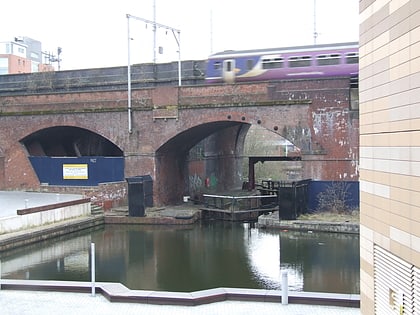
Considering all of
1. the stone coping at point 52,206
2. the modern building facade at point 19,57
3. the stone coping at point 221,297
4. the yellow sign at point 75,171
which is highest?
the modern building facade at point 19,57

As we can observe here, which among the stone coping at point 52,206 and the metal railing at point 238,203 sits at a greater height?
the stone coping at point 52,206

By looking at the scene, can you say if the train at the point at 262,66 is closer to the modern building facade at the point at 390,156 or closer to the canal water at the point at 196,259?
the canal water at the point at 196,259

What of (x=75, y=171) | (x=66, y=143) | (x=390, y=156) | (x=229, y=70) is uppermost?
(x=229, y=70)

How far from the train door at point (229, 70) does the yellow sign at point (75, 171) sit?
8.11 m

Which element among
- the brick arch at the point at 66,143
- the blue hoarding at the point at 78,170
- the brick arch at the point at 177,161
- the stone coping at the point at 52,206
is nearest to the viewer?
the stone coping at the point at 52,206

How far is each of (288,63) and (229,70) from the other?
2.86 meters

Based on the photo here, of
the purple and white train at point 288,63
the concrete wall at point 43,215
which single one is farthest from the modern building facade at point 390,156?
the purple and white train at point 288,63

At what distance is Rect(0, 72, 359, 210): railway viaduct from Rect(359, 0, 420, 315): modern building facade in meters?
15.2

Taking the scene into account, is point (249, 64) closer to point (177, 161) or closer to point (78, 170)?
point (177, 161)

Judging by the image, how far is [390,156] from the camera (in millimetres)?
6004

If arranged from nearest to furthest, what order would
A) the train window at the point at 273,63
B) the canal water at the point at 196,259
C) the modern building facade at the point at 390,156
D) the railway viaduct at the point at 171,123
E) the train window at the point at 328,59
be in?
the modern building facade at the point at 390,156 → the canal water at the point at 196,259 → the railway viaduct at the point at 171,123 → the train window at the point at 328,59 → the train window at the point at 273,63

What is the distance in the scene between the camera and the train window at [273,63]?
24.5 meters

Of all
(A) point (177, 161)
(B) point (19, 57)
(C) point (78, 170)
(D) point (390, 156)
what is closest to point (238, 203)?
(A) point (177, 161)

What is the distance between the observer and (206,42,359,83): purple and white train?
2361cm
